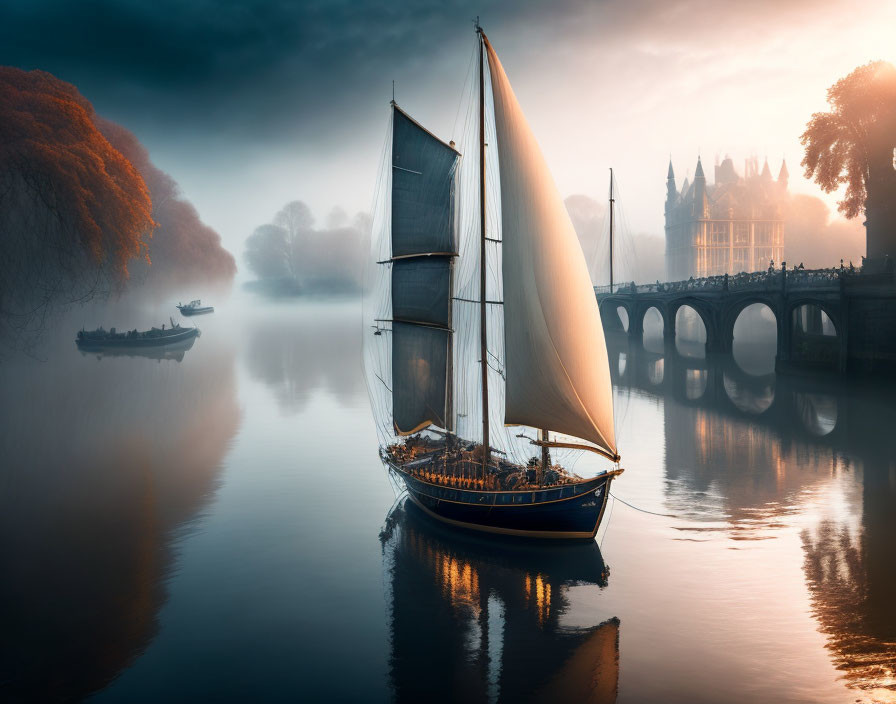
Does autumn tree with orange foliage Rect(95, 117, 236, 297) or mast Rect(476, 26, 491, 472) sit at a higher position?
autumn tree with orange foliage Rect(95, 117, 236, 297)

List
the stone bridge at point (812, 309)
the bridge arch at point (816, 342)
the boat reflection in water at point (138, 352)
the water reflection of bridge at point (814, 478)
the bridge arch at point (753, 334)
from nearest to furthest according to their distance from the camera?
1. the water reflection of bridge at point (814, 478)
2. the stone bridge at point (812, 309)
3. the bridge arch at point (816, 342)
4. the bridge arch at point (753, 334)
5. the boat reflection in water at point (138, 352)

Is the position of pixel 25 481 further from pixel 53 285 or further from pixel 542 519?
pixel 53 285

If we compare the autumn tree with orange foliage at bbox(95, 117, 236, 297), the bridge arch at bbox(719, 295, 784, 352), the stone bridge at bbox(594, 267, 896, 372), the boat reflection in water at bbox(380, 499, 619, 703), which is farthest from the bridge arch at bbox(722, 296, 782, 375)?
the autumn tree with orange foliage at bbox(95, 117, 236, 297)

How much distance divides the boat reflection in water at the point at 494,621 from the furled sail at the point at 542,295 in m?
3.88

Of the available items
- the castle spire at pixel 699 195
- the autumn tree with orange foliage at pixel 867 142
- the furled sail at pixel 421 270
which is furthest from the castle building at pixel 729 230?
the furled sail at pixel 421 270

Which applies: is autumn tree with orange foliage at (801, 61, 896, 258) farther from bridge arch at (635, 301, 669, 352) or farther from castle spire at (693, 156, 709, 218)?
castle spire at (693, 156, 709, 218)

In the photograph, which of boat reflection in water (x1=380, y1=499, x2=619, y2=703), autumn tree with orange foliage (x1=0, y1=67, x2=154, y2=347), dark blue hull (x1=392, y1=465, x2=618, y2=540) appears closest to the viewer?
boat reflection in water (x1=380, y1=499, x2=619, y2=703)

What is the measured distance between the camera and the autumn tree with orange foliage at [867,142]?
5169 cm

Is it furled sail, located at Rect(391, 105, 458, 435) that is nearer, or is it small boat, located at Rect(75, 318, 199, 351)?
furled sail, located at Rect(391, 105, 458, 435)

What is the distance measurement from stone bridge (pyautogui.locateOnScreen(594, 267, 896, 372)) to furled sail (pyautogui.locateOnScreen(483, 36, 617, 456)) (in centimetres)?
3381

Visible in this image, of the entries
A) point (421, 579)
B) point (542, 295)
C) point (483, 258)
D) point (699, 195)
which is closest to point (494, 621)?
point (421, 579)

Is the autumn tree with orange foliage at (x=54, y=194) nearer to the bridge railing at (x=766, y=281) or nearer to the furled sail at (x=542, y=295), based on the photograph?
the furled sail at (x=542, y=295)

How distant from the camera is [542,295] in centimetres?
1958

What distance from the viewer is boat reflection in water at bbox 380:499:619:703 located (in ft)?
44.7
